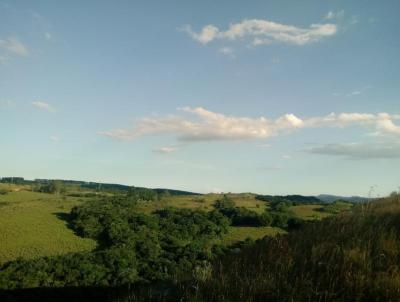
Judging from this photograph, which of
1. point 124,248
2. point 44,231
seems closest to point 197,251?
point 124,248

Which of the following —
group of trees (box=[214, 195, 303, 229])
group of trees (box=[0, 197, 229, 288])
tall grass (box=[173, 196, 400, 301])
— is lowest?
group of trees (box=[0, 197, 229, 288])

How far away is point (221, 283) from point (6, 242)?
95.6 metres

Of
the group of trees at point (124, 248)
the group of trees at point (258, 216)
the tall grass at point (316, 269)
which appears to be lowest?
the group of trees at point (124, 248)

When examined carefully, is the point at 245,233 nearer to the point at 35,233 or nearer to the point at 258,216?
the point at 258,216

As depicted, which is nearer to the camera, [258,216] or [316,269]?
[316,269]

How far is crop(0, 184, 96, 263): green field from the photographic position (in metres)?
85.3

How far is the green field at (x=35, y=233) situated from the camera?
280ft

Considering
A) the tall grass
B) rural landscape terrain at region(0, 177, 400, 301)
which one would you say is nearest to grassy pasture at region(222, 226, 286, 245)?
rural landscape terrain at region(0, 177, 400, 301)

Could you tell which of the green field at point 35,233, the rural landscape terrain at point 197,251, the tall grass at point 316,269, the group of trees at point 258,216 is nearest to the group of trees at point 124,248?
the rural landscape terrain at point 197,251

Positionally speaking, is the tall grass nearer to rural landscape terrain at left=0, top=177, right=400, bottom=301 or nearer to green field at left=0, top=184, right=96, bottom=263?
rural landscape terrain at left=0, top=177, right=400, bottom=301

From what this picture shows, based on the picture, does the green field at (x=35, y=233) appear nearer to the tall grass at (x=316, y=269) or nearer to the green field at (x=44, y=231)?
the green field at (x=44, y=231)

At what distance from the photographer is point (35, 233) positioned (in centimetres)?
9756

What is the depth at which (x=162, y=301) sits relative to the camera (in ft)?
16.9

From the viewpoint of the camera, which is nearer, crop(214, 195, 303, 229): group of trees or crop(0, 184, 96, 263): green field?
crop(0, 184, 96, 263): green field
